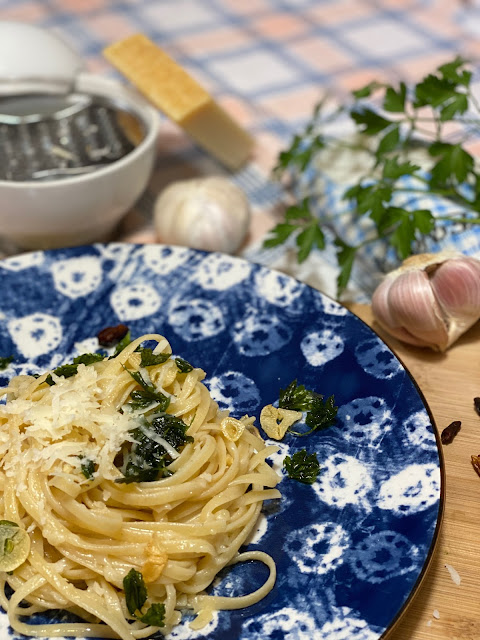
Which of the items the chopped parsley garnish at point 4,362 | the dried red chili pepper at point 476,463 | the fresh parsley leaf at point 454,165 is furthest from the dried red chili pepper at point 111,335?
the fresh parsley leaf at point 454,165

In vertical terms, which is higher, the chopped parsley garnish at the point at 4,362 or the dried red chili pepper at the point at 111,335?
the dried red chili pepper at the point at 111,335

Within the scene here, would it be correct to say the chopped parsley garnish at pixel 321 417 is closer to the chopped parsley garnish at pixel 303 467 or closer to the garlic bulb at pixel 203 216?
the chopped parsley garnish at pixel 303 467

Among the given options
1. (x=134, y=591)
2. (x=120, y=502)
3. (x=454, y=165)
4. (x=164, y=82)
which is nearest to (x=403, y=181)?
(x=454, y=165)

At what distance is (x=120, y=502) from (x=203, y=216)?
156cm

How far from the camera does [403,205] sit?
10.8ft

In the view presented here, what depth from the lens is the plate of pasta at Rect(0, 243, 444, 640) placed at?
6.52 feet

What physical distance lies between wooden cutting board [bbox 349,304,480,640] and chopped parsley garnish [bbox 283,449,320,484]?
15.6 inches

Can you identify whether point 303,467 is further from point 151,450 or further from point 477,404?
point 477,404

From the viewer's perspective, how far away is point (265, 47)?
5.11 m

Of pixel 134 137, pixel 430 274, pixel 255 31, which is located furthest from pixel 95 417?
pixel 255 31

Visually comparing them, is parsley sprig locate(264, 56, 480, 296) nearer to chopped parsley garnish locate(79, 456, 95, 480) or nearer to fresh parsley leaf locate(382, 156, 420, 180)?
fresh parsley leaf locate(382, 156, 420, 180)

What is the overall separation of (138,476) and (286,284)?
1037 millimetres

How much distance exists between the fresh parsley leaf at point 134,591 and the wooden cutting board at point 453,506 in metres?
0.61

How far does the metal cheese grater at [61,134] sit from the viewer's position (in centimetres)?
329
